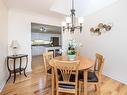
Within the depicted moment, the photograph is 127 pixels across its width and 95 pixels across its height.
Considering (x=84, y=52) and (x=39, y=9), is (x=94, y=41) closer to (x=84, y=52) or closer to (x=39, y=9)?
(x=84, y=52)

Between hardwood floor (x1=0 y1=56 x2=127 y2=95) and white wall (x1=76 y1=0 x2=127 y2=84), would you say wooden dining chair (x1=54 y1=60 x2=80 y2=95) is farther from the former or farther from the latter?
white wall (x1=76 y1=0 x2=127 y2=84)

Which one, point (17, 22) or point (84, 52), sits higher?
point (17, 22)

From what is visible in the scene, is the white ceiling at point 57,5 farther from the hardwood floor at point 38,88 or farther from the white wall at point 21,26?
the hardwood floor at point 38,88

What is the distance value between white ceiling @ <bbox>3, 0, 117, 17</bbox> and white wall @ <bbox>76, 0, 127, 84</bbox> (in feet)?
1.00

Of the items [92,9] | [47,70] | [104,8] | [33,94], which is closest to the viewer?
[33,94]

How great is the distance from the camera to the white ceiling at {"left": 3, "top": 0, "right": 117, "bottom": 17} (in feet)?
10.3

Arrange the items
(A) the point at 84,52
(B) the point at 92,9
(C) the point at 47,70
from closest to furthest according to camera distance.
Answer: (C) the point at 47,70, (B) the point at 92,9, (A) the point at 84,52

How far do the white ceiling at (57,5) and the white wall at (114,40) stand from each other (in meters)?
0.30

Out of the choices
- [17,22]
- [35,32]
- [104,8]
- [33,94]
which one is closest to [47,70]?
[33,94]

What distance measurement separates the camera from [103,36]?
3.53m

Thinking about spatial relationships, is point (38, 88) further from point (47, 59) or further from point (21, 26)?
point (21, 26)

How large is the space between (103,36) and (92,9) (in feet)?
4.11

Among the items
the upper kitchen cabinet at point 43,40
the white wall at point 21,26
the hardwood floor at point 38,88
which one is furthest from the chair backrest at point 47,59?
the upper kitchen cabinet at point 43,40

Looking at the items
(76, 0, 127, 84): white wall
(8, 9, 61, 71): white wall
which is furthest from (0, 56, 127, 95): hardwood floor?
(8, 9, 61, 71): white wall
